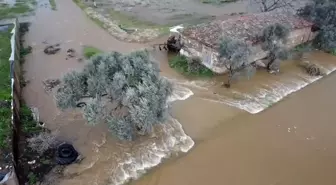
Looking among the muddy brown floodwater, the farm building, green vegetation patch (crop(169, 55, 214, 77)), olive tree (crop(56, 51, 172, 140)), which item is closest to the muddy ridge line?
green vegetation patch (crop(169, 55, 214, 77))

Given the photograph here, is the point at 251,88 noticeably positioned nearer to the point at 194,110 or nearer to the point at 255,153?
the point at 194,110

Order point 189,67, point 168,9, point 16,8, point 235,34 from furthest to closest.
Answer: point 168,9 < point 16,8 < point 235,34 < point 189,67

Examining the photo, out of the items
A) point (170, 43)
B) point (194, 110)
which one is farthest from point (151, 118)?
point (170, 43)

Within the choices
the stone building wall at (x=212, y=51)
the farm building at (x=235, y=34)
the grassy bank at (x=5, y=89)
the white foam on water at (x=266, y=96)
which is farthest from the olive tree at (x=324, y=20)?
the grassy bank at (x=5, y=89)

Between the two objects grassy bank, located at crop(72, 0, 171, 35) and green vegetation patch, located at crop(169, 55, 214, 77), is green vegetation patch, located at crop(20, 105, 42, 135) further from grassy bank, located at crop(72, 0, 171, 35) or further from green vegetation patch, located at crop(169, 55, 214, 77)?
grassy bank, located at crop(72, 0, 171, 35)

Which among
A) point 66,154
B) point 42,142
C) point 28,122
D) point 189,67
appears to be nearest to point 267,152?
point 189,67

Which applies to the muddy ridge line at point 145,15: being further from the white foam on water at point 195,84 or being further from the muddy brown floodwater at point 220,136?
the white foam on water at point 195,84

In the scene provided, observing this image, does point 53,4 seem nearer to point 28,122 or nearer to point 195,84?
point 28,122
